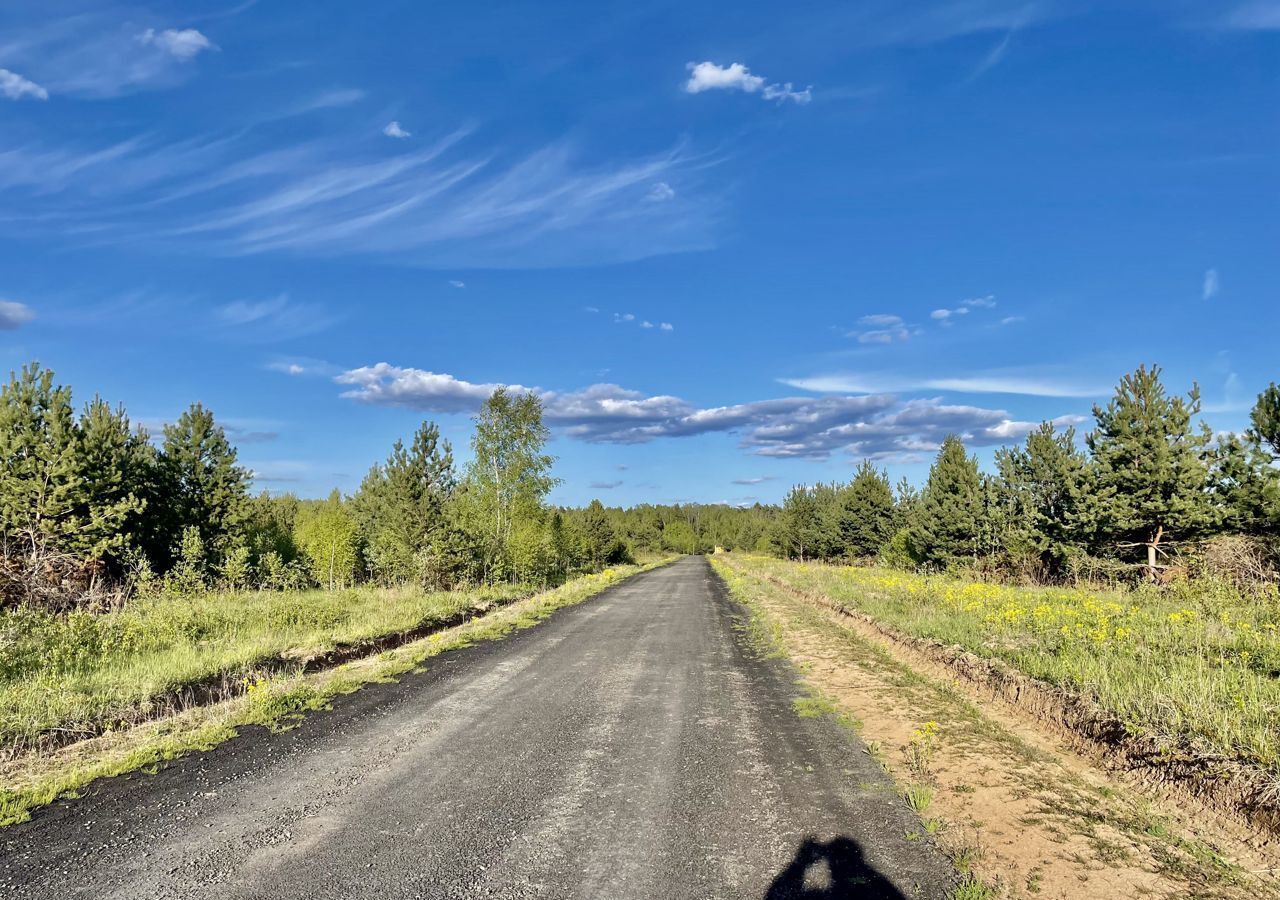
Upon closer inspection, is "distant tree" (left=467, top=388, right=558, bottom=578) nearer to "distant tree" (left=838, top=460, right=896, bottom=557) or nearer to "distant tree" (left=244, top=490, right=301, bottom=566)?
"distant tree" (left=244, top=490, right=301, bottom=566)

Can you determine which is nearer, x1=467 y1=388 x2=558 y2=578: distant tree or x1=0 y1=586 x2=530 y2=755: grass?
x1=0 y1=586 x2=530 y2=755: grass

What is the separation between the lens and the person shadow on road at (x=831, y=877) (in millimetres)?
4074

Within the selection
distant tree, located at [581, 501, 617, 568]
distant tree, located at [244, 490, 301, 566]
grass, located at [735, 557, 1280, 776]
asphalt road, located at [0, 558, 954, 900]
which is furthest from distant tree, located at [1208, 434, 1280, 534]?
distant tree, located at [581, 501, 617, 568]

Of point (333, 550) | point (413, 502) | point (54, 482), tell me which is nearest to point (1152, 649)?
point (413, 502)

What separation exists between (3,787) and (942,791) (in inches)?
336

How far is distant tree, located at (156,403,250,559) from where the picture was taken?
1202 inches

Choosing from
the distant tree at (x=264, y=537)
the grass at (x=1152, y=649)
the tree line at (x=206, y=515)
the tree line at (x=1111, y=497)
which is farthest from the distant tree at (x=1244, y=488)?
the distant tree at (x=264, y=537)

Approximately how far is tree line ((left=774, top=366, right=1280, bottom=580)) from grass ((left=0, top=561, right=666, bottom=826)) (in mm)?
25326

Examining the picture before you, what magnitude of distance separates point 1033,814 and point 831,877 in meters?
2.14

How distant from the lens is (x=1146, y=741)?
6.05 m

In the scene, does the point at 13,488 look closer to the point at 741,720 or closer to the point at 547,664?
the point at 547,664

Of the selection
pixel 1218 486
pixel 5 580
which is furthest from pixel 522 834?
pixel 1218 486

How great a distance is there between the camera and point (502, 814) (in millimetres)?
5293

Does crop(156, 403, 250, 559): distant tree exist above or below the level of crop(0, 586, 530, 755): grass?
above
